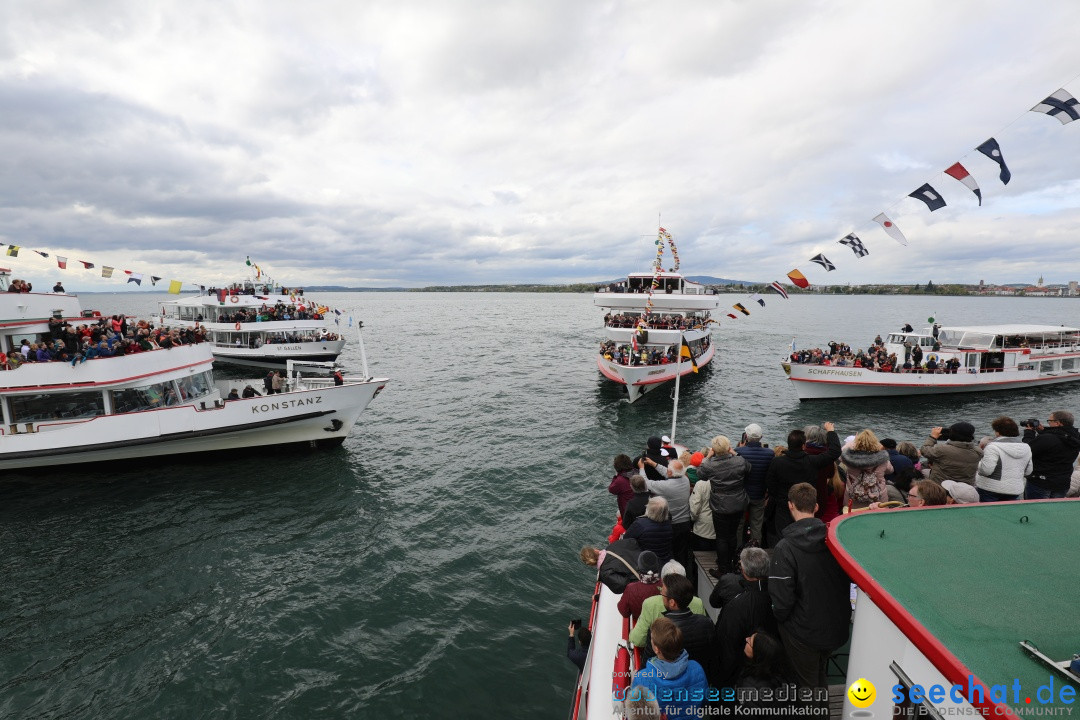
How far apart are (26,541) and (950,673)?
678 inches

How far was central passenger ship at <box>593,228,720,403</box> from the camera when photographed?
25906 millimetres

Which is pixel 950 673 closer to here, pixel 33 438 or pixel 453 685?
pixel 453 685

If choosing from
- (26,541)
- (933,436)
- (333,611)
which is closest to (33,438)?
(26,541)

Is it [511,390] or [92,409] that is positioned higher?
[92,409]

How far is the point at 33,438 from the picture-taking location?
14609mm

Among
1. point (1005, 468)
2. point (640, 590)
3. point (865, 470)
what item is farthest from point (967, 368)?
point (640, 590)

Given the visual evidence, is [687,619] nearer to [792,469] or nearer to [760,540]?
[792,469]

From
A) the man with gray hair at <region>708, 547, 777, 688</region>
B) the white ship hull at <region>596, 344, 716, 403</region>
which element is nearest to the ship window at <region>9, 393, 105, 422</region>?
the man with gray hair at <region>708, 547, 777, 688</region>

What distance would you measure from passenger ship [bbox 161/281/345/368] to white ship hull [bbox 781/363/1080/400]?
3299 centimetres

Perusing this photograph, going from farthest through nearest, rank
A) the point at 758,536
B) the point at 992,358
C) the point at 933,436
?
the point at 992,358, the point at 933,436, the point at 758,536

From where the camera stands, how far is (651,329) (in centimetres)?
2972

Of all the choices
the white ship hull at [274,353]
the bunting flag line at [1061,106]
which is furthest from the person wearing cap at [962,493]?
the white ship hull at [274,353]

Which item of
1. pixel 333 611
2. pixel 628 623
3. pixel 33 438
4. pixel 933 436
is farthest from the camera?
pixel 33 438

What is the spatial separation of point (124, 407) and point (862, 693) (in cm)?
1975
